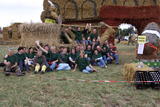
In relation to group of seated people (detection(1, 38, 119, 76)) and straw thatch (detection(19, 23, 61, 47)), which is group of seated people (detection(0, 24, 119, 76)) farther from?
straw thatch (detection(19, 23, 61, 47))

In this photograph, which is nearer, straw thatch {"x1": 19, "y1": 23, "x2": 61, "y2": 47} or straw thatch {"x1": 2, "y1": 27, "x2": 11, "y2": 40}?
straw thatch {"x1": 19, "y1": 23, "x2": 61, "y2": 47}

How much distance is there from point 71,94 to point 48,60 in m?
3.68

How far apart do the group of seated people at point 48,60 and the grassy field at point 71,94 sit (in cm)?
137

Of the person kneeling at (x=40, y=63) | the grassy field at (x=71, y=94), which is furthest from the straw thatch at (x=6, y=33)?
the grassy field at (x=71, y=94)

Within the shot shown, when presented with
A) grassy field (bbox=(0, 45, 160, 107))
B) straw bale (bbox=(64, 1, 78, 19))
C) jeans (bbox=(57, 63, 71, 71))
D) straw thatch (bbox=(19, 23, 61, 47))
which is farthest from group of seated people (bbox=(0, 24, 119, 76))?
straw bale (bbox=(64, 1, 78, 19))

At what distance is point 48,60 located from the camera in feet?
27.6

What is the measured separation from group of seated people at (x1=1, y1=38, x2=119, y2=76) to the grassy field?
1372 millimetres

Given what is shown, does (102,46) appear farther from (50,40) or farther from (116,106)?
(116,106)

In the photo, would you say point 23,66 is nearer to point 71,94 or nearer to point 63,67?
point 63,67

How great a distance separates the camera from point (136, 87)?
5391 mm

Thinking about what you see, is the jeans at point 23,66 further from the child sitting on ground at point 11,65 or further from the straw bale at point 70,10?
the straw bale at point 70,10

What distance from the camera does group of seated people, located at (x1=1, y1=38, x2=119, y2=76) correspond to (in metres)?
7.69

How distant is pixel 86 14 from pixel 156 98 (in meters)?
11.6

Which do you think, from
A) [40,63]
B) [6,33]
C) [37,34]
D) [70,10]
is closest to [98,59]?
[40,63]
